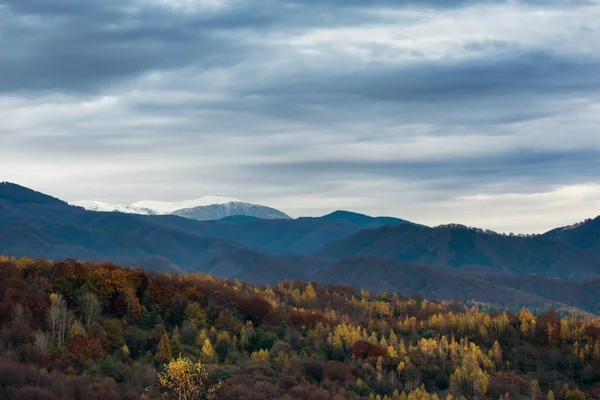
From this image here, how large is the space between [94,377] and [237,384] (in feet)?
107

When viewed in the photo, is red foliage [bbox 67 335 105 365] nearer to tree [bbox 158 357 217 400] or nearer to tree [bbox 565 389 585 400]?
tree [bbox 158 357 217 400]

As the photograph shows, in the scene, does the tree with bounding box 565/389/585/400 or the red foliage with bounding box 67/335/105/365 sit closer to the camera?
the red foliage with bounding box 67/335/105/365

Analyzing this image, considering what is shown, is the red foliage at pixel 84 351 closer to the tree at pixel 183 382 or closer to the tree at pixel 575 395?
the tree at pixel 183 382

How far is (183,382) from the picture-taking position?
134 metres

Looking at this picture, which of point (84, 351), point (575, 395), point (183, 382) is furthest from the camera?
point (575, 395)

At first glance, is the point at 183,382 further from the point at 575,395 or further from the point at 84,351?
the point at 575,395

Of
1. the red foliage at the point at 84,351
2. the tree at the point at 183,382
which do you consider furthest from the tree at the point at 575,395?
the red foliage at the point at 84,351

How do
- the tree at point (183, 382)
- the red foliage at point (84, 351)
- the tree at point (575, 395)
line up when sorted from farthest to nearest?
the tree at point (575, 395) < the red foliage at point (84, 351) < the tree at point (183, 382)

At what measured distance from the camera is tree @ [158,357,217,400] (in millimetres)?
134163

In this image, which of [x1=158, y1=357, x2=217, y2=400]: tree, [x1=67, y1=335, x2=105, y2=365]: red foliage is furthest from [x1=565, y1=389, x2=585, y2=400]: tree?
[x1=67, y1=335, x2=105, y2=365]: red foliage

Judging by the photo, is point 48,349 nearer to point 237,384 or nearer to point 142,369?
point 142,369

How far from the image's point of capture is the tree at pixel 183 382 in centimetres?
A: 13416

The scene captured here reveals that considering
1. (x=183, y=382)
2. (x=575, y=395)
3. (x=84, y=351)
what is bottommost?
(x=575, y=395)

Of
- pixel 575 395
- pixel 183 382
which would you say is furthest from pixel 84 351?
pixel 575 395
